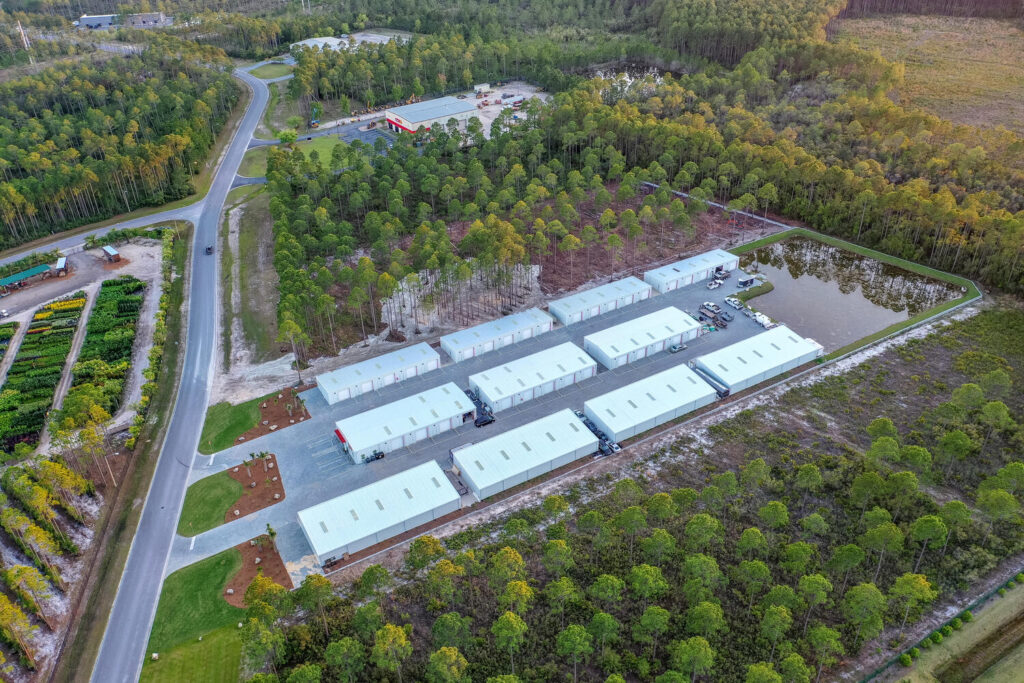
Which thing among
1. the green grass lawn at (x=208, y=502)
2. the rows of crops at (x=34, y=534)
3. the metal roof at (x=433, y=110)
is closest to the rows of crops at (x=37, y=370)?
the rows of crops at (x=34, y=534)

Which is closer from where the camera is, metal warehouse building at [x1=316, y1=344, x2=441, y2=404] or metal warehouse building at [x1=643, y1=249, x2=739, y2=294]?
metal warehouse building at [x1=316, y1=344, x2=441, y2=404]

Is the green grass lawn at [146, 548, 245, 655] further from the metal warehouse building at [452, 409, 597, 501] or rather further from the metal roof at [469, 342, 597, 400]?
the metal roof at [469, 342, 597, 400]

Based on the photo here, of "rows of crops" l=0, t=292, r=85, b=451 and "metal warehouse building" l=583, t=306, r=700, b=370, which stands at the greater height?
"rows of crops" l=0, t=292, r=85, b=451

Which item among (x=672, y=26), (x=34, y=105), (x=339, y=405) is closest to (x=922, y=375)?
(x=339, y=405)

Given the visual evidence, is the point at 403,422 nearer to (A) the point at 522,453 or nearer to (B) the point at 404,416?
(B) the point at 404,416

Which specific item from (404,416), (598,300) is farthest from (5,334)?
(598,300)

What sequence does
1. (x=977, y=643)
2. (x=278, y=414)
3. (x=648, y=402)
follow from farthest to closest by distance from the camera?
(x=278, y=414) → (x=648, y=402) → (x=977, y=643)

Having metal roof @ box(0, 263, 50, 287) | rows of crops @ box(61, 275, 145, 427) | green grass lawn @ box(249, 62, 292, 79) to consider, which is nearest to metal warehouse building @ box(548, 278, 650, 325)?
rows of crops @ box(61, 275, 145, 427)
